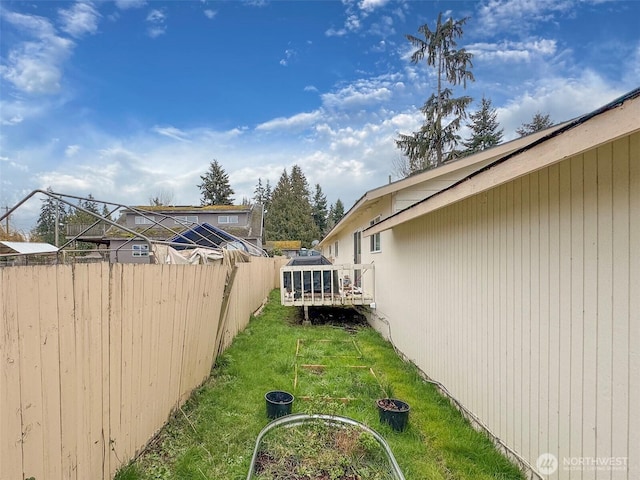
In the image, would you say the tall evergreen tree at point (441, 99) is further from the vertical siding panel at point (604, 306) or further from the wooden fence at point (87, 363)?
the wooden fence at point (87, 363)

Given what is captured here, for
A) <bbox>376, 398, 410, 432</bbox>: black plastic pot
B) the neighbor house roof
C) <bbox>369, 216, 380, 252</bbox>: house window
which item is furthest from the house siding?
<bbox>369, 216, 380, 252</bbox>: house window

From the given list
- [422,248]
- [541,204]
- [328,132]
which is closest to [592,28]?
[422,248]

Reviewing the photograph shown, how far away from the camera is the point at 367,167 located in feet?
79.1

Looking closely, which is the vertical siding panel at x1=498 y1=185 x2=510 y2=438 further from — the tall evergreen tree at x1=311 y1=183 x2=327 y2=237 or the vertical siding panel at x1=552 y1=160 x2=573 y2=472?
the tall evergreen tree at x1=311 y1=183 x2=327 y2=237

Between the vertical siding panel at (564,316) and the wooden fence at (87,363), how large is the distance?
10.1 ft

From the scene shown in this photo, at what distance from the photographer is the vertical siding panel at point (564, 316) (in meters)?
2.27

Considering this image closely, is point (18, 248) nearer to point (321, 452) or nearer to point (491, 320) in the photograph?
point (321, 452)

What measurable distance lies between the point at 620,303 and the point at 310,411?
2.70 meters

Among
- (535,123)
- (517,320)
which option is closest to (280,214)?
(535,123)

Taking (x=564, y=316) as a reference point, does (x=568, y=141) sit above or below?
above

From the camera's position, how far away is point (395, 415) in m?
3.45

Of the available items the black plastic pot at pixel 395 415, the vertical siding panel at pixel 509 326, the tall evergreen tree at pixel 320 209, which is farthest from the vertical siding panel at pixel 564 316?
the tall evergreen tree at pixel 320 209

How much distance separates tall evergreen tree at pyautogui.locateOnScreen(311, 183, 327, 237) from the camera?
54.9 m

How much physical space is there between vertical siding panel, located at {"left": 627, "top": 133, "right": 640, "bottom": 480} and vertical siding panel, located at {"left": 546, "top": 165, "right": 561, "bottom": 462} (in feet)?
1.71
